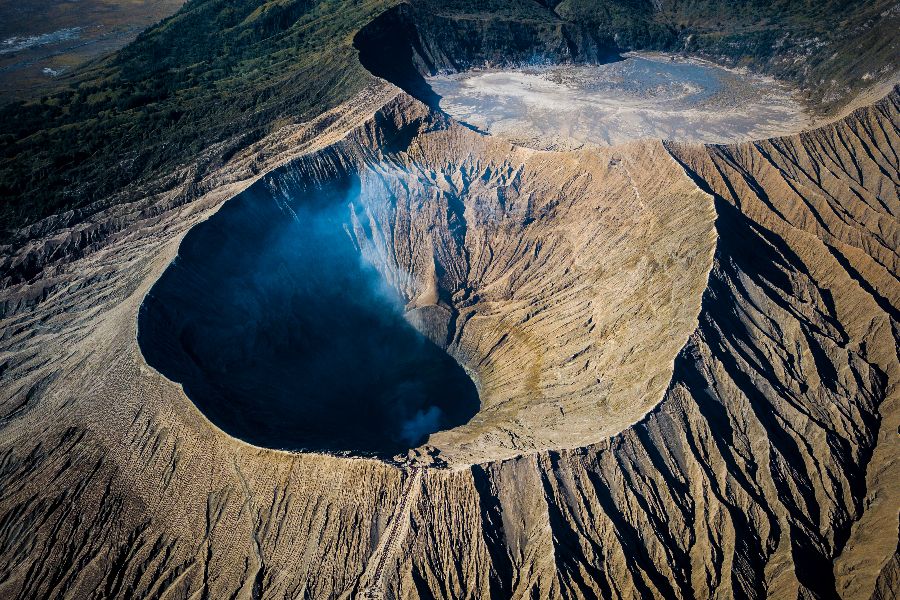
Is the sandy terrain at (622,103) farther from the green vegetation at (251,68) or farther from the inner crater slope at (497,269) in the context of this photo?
the inner crater slope at (497,269)

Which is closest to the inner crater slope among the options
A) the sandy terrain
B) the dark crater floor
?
the dark crater floor

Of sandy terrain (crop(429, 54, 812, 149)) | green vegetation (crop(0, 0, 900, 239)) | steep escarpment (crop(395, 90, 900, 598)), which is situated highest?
green vegetation (crop(0, 0, 900, 239))

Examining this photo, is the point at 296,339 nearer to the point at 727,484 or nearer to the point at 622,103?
the point at 727,484

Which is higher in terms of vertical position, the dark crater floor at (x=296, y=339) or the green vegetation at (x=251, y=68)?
the green vegetation at (x=251, y=68)

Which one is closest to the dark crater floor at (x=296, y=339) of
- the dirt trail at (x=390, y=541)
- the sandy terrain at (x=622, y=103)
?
the dirt trail at (x=390, y=541)

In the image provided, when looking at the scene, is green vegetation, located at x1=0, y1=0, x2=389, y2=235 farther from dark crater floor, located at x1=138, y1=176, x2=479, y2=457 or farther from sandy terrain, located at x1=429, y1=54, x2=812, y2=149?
dark crater floor, located at x1=138, y1=176, x2=479, y2=457

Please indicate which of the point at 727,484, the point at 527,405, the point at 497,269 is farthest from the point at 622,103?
the point at 727,484
